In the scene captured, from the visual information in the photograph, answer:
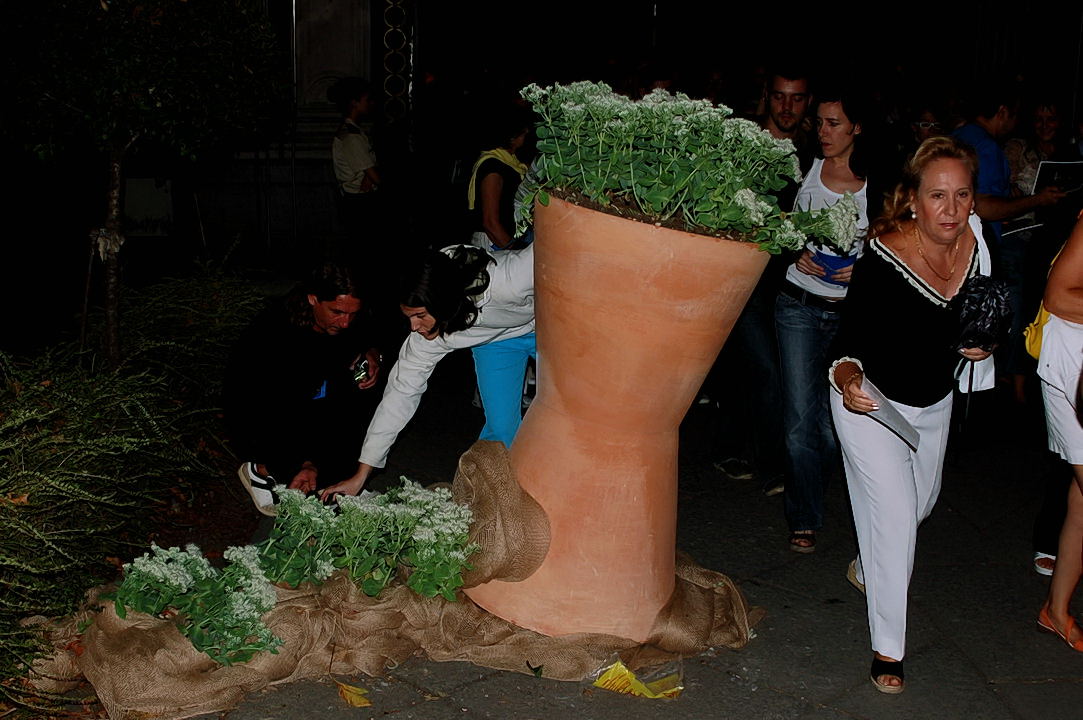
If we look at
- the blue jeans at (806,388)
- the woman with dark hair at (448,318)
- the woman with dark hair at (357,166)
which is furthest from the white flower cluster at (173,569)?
the woman with dark hair at (357,166)

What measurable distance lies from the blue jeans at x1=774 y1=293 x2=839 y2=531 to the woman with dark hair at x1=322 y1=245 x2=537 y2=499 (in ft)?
3.59

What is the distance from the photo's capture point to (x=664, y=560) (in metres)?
4.32

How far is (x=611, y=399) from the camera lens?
4.00 meters

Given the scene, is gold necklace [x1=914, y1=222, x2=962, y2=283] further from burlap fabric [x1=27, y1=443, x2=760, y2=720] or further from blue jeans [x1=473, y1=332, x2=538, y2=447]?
blue jeans [x1=473, y1=332, x2=538, y2=447]

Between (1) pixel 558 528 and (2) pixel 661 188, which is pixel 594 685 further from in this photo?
(2) pixel 661 188

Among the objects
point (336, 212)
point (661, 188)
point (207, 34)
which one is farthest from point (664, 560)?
point (336, 212)

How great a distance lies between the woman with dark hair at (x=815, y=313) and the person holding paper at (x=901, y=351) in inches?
30.4

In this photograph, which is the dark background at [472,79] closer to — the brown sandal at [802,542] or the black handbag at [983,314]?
the black handbag at [983,314]

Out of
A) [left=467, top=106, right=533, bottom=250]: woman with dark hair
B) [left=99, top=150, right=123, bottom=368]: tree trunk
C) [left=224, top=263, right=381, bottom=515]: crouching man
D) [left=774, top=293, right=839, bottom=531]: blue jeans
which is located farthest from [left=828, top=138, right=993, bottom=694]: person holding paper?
[left=99, top=150, right=123, bottom=368]: tree trunk

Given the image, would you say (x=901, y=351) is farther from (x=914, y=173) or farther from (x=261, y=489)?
(x=261, y=489)

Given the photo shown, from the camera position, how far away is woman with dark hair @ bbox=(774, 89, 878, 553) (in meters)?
4.99

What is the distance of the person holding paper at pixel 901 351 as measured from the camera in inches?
159

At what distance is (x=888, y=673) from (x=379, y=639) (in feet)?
5.49

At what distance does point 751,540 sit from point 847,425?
1.46m
